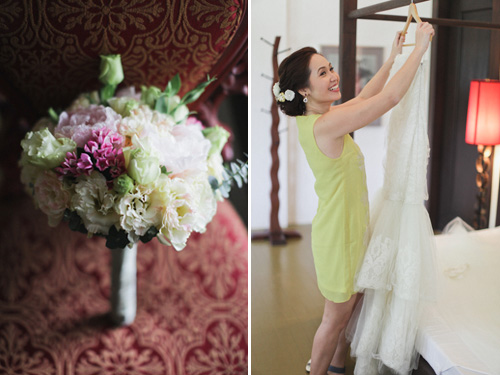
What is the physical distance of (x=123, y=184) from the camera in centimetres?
97

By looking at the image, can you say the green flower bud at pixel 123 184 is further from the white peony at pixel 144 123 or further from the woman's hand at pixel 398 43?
the woman's hand at pixel 398 43

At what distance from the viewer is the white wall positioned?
3887 mm

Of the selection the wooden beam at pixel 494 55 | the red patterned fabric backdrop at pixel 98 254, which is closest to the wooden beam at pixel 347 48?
the red patterned fabric backdrop at pixel 98 254

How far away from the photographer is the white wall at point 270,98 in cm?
389

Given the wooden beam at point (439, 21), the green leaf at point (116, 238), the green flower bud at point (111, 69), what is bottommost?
the green leaf at point (116, 238)

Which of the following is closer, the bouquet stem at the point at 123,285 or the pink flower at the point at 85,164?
the pink flower at the point at 85,164

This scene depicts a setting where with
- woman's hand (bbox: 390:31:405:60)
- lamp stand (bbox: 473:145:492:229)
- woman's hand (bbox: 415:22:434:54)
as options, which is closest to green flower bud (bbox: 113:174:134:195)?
woman's hand (bbox: 415:22:434:54)

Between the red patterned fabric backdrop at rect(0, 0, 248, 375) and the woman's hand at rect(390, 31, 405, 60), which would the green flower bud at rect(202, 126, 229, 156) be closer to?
the red patterned fabric backdrop at rect(0, 0, 248, 375)

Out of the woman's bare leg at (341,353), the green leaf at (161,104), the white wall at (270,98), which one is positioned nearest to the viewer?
the green leaf at (161,104)

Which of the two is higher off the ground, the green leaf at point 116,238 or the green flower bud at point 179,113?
the green flower bud at point 179,113

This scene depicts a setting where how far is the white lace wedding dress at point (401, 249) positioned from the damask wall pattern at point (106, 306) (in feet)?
1.81

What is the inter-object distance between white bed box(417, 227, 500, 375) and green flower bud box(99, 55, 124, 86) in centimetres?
136

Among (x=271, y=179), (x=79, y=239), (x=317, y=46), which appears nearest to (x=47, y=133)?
(x=79, y=239)

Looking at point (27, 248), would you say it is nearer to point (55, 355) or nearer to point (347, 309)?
point (55, 355)
